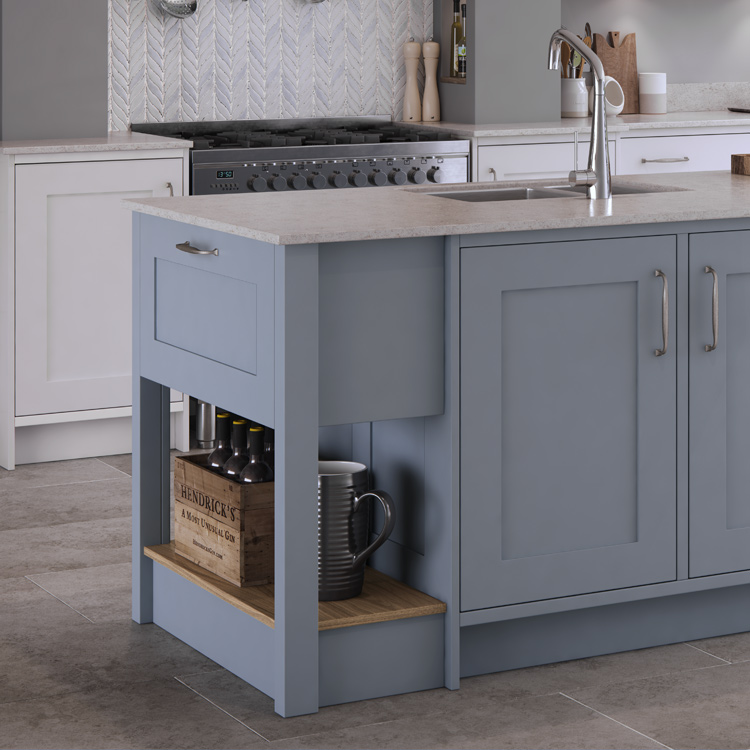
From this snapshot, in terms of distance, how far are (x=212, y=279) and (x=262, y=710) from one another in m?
0.85

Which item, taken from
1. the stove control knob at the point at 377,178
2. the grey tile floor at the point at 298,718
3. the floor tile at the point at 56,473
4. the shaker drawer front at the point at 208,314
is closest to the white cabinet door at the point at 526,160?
the stove control knob at the point at 377,178

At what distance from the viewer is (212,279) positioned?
2.71m

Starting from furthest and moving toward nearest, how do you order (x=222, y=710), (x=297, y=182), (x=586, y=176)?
1. (x=297, y=182)
2. (x=586, y=176)
3. (x=222, y=710)

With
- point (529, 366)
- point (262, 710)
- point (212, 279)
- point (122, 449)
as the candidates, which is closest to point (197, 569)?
point (262, 710)

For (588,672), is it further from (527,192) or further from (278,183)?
(278,183)

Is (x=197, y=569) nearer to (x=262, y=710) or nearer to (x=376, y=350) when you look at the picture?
(x=262, y=710)

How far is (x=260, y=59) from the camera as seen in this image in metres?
5.35

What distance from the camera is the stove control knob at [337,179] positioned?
15.6 feet

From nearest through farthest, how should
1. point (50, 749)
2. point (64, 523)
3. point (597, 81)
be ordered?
point (50, 749) → point (597, 81) → point (64, 523)

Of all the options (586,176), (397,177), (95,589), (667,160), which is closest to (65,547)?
(95,589)

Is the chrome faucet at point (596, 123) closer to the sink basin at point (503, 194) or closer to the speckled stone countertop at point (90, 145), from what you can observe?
the sink basin at point (503, 194)

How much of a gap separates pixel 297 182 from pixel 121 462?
44.4 inches

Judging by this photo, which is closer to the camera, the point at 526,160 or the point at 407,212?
the point at 407,212

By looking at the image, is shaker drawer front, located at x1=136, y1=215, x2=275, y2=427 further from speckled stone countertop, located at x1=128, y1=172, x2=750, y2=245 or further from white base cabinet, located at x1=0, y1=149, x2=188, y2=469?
white base cabinet, located at x1=0, y1=149, x2=188, y2=469
